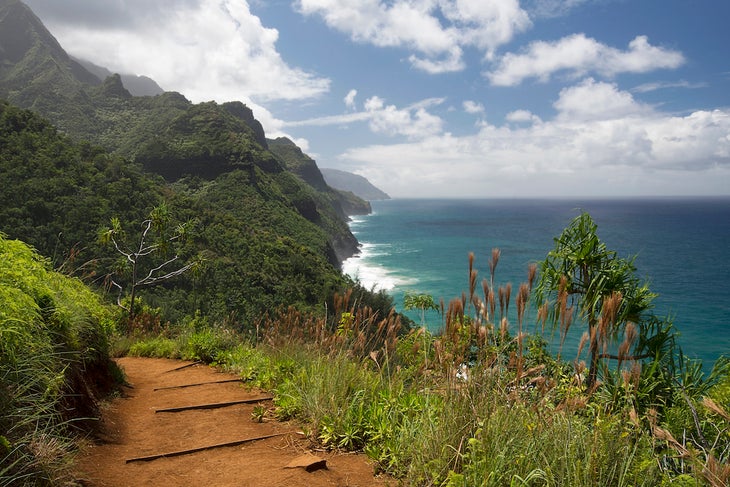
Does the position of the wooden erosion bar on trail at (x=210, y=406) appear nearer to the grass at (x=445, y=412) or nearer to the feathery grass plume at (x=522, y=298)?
the grass at (x=445, y=412)

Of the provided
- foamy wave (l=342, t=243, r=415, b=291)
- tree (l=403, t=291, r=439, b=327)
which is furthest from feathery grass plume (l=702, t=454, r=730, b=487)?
foamy wave (l=342, t=243, r=415, b=291)

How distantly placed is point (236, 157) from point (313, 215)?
2186 centimetres

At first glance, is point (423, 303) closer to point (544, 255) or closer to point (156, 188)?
point (156, 188)

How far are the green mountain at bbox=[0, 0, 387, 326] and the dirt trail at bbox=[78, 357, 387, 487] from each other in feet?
9.62

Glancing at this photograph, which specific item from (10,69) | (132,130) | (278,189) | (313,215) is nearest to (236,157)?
(278,189)

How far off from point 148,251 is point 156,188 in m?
32.0

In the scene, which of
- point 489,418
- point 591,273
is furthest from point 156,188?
point 489,418

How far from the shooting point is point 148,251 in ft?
73.5

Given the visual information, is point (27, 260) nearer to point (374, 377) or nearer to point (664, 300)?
point (374, 377)

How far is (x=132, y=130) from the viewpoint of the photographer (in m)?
102

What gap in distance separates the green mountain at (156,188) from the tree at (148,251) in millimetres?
1166

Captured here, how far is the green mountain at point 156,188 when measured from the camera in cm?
3412

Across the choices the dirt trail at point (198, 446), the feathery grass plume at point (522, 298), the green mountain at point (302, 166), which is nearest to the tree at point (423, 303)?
the feathery grass plume at point (522, 298)

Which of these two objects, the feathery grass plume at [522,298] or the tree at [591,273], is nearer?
the feathery grass plume at [522,298]
